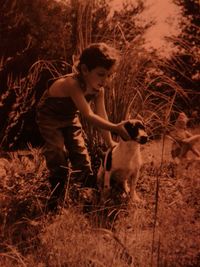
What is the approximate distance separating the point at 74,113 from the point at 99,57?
554 millimetres

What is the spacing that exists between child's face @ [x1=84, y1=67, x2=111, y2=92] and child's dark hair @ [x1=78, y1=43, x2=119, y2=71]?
27mm

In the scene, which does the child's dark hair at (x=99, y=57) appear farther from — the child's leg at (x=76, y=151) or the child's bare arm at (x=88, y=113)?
the child's leg at (x=76, y=151)

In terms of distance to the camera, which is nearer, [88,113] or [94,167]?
[88,113]

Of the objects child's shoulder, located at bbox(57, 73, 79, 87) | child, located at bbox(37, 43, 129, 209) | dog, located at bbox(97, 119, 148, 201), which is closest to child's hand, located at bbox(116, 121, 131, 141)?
child, located at bbox(37, 43, 129, 209)

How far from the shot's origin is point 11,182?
3477 millimetres

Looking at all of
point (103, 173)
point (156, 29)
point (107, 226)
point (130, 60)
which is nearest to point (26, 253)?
point (107, 226)

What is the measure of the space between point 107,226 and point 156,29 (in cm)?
271

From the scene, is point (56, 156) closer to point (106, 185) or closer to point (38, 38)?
point (106, 185)

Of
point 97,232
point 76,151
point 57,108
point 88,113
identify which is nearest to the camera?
point 97,232

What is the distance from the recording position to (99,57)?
126 inches

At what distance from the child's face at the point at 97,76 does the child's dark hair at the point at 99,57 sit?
3 centimetres

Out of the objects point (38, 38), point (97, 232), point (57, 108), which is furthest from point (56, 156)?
point (38, 38)

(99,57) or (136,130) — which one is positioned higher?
(99,57)

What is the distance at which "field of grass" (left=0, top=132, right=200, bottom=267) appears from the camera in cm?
247
